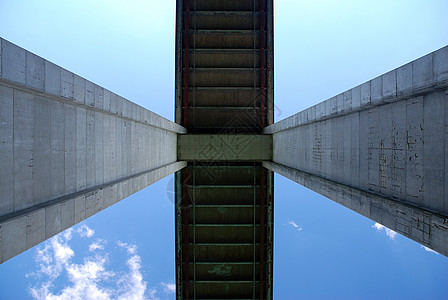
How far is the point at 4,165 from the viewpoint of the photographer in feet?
19.0

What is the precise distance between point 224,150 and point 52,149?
47.9ft

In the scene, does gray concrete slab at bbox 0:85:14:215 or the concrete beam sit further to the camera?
the concrete beam

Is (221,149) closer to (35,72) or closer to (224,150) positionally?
(224,150)

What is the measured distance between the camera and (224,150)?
21219mm

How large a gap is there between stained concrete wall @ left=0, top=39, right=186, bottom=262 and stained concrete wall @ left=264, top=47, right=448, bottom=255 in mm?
7964

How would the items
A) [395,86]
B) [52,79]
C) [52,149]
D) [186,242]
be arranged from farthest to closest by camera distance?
[186,242] < [52,149] < [395,86] < [52,79]

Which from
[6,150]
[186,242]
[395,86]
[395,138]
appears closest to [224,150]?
[186,242]

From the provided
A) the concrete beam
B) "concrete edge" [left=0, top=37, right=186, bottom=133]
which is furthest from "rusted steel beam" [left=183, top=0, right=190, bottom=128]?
"concrete edge" [left=0, top=37, right=186, bottom=133]

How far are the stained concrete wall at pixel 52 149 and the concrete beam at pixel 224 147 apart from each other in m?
9.04

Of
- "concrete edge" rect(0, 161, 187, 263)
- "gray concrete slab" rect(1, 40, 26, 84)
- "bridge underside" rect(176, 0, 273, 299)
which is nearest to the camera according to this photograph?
"gray concrete slab" rect(1, 40, 26, 84)

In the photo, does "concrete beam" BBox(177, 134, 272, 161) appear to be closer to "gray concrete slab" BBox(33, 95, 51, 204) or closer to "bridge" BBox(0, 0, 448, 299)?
"bridge" BBox(0, 0, 448, 299)

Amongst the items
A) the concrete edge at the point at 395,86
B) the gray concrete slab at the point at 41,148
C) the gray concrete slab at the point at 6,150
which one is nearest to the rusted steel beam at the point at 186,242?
the concrete edge at the point at 395,86

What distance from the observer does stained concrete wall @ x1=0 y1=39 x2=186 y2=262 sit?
5785 mm

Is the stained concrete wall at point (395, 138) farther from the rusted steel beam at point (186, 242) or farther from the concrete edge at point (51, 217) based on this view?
the rusted steel beam at point (186, 242)
